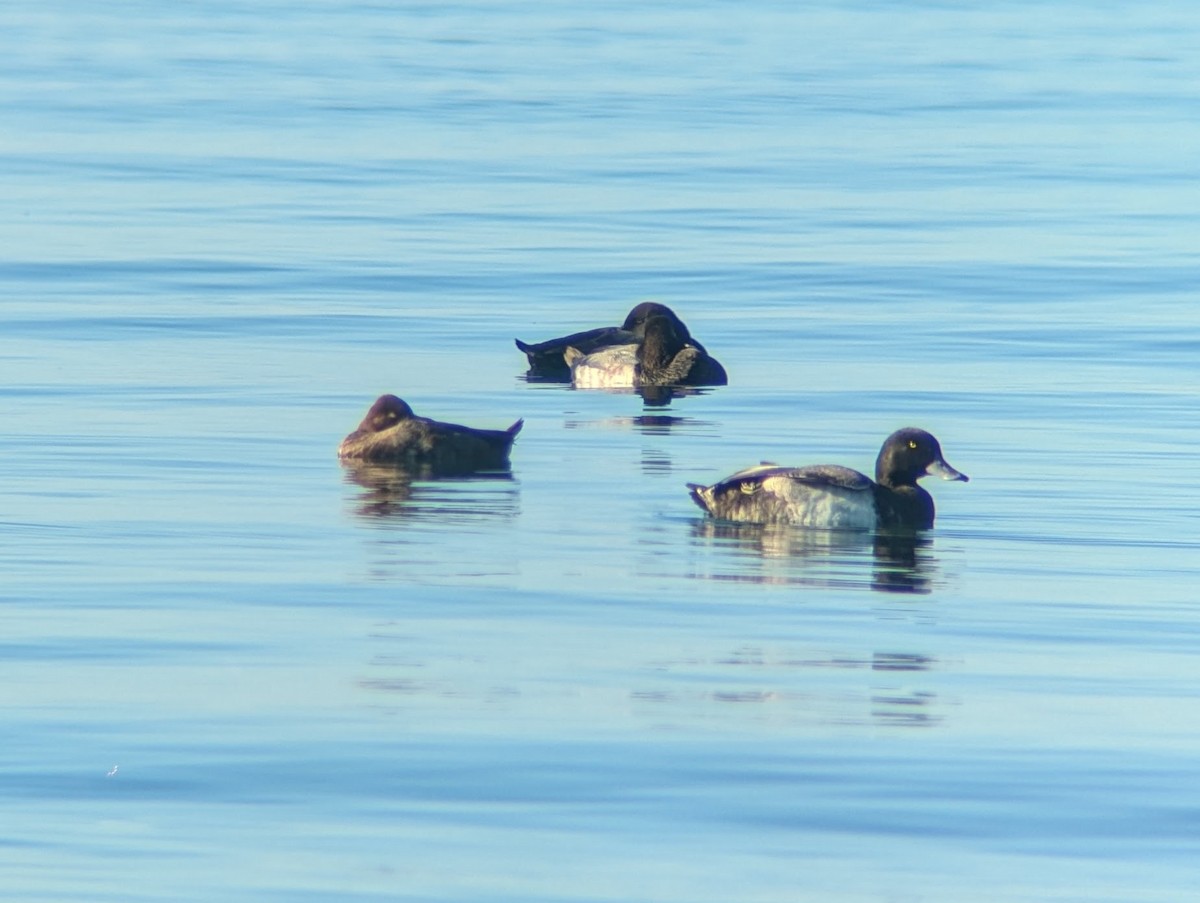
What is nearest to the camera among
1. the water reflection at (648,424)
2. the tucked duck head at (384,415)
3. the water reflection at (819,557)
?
the water reflection at (819,557)

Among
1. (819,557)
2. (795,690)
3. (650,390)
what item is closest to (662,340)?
(650,390)

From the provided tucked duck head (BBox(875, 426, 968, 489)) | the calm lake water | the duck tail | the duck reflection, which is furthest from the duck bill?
the duck reflection

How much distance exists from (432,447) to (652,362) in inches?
225

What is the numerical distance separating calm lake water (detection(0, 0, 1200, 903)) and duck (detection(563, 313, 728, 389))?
0.56 meters

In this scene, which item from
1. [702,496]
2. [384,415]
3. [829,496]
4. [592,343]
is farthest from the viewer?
[592,343]

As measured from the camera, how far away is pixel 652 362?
74.3ft

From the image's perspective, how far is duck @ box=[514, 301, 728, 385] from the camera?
2270cm

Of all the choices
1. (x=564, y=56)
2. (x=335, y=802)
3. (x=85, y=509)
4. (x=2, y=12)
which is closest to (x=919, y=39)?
(x=564, y=56)

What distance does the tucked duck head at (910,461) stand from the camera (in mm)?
15367

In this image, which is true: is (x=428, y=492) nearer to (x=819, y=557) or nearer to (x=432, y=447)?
(x=432, y=447)

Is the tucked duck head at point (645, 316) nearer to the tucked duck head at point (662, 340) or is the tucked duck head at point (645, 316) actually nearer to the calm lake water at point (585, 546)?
the tucked duck head at point (662, 340)

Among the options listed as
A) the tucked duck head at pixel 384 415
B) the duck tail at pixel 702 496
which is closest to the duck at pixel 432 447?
the tucked duck head at pixel 384 415

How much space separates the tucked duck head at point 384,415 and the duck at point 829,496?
9.17 feet

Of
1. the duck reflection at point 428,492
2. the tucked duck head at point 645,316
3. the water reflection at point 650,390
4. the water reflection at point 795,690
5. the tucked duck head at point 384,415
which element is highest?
the tucked duck head at point 645,316
